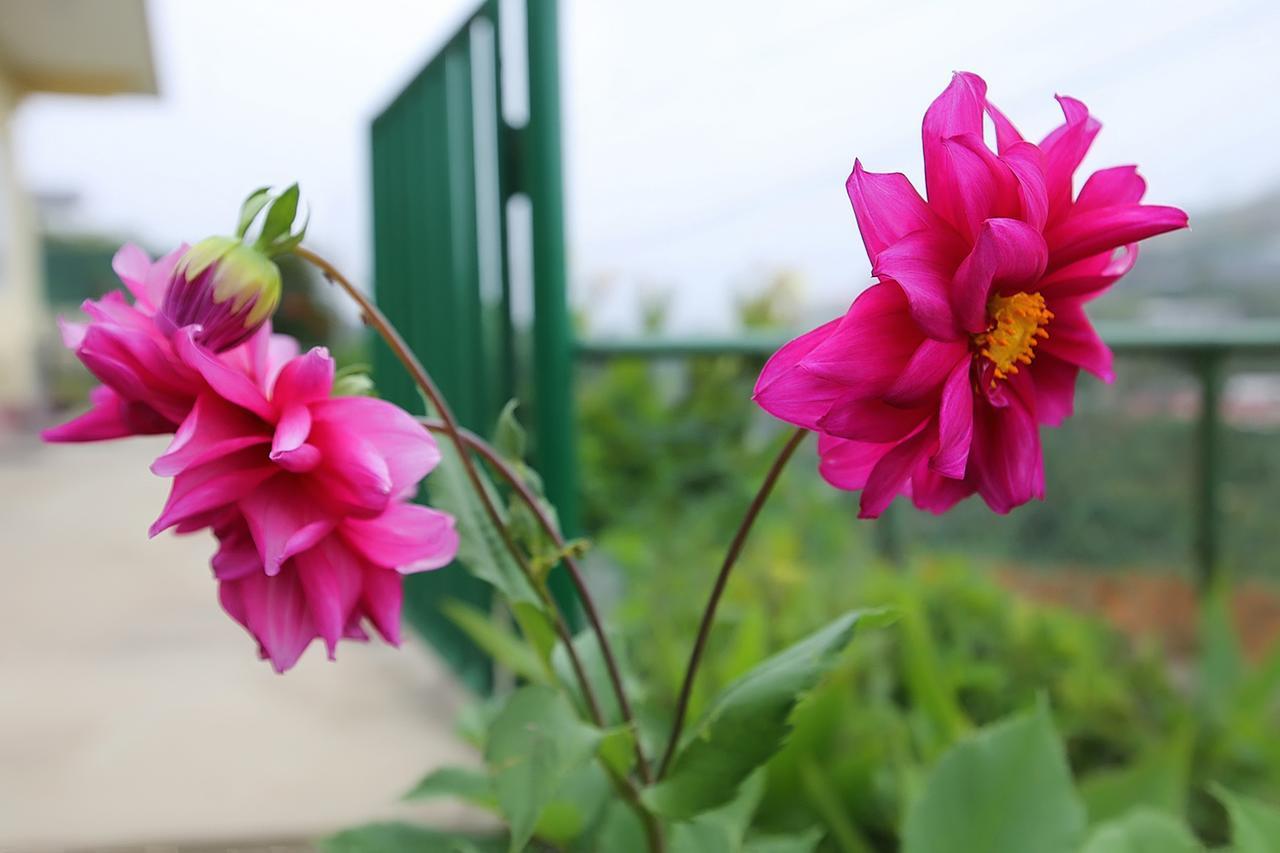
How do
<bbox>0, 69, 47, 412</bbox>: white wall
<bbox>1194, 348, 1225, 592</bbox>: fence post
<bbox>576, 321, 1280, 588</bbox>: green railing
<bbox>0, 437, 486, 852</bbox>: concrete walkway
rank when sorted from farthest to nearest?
<bbox>0, 69, 47, 412</bbox>: white wall < <bbox>1194, 348, 1225, 592</bbox>: fence post < <bbox>576, 321, 1280, 588</bbox>: green railing < <bbox>0, 437, 486, 852</bbox>: concrete walkway

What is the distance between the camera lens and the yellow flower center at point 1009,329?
34cm

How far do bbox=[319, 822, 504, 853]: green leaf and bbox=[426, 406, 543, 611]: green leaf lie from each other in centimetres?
15

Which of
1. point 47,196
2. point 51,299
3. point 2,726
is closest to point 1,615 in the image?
Result: point 2,726

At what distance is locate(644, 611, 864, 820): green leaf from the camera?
412 millimetres

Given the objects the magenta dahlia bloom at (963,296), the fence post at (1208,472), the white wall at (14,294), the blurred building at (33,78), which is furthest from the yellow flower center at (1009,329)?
the white wall at (14,294)

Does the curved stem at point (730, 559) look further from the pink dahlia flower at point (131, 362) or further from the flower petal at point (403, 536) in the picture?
the pink dahlia flower at point (131, 362)

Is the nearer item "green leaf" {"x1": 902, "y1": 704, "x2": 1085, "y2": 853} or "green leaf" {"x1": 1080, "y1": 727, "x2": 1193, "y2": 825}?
"green leaf" {"x1": 902, "y1": 704, "x2": 1085, "y2": 853}

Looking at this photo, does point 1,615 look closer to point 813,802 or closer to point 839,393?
point 813,802

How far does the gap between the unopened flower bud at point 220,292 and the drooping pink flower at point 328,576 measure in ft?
0.23

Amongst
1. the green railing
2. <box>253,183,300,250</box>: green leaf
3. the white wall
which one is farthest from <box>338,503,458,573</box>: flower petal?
the white wall

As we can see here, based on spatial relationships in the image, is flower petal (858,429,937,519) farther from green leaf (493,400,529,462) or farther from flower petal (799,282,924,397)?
green leaf (493,400,529,462)

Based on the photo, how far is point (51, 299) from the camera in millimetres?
10500

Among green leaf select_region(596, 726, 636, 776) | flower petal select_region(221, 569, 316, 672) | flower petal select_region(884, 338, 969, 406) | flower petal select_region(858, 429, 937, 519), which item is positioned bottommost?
green leaf select_region(596, 726, 636, 776)

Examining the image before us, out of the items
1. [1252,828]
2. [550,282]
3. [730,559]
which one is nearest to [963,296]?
[730,559]
